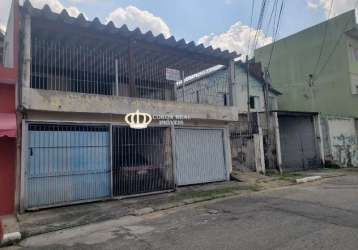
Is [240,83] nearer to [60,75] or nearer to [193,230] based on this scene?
[60,75]

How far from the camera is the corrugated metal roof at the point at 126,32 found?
812cm

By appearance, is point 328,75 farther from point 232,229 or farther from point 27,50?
point 27,50

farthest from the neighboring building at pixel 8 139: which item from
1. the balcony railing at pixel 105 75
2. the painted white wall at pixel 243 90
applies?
the painted white wall at pixel 243 90

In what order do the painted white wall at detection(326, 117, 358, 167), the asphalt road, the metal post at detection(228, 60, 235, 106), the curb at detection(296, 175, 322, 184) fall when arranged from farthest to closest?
1. the painted white wall at detection(326, 117, 358, 167)
2. the metal post at detection(228, 60, 235, 106)
3. the curb at detection(296, 175, 322, 184)
4. the asphalt road

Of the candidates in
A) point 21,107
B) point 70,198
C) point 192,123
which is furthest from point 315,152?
point 21,107

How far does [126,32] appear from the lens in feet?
31.4

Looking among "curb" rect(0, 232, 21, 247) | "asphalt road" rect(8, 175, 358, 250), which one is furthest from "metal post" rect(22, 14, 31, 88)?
"asphalt road" rect(8, 175, 358, 250)

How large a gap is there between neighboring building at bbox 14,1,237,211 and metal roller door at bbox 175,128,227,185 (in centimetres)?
4

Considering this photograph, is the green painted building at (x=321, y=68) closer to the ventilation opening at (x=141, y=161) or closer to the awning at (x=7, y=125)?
the ventilation opening at (x=141, y=161)

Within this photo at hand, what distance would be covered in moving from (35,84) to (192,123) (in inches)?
228

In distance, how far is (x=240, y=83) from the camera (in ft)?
73.0

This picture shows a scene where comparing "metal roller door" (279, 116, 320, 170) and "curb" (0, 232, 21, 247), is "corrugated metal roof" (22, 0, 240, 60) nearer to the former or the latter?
"curb" (0, 232, 21, 247)

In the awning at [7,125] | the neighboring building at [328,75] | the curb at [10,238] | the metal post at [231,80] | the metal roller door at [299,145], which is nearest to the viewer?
the curb at [10,238]

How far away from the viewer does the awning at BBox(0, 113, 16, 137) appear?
287 inches
